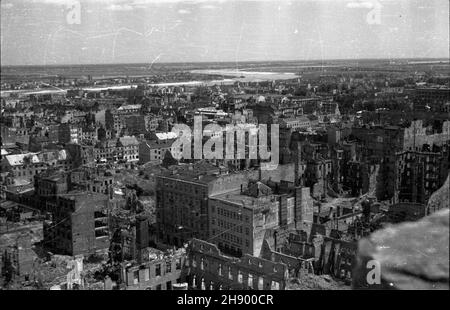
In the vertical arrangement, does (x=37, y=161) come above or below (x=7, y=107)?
below

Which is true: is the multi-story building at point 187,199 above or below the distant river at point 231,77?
below

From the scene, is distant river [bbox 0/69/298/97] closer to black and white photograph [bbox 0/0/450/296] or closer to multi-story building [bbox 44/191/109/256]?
black and white photograph [bbox 0/0/450/296]

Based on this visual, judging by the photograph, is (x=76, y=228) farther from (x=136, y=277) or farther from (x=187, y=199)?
(x=136, y=277)

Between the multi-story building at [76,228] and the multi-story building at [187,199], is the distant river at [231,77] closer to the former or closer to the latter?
the multi-story building at [187,199]

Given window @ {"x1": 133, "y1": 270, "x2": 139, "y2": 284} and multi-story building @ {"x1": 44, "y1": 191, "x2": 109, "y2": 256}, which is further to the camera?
multi-story building @ {"x1": 44, "y1": 191, "x2": 109, "y2": 256}

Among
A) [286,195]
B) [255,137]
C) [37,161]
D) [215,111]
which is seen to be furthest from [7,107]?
[286,195]

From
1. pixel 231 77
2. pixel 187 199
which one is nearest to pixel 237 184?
pixel 187 199

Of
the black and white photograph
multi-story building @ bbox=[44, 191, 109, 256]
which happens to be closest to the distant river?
the black and white photograph

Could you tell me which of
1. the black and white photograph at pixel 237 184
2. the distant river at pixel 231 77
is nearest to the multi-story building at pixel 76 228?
the black and white photograph at pixel 237 184

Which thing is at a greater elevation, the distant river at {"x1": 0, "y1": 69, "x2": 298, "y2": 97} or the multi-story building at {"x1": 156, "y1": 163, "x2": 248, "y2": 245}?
the distant river at {"x1": 0, "y1": 69, "x2": 298, "y2": 97}
